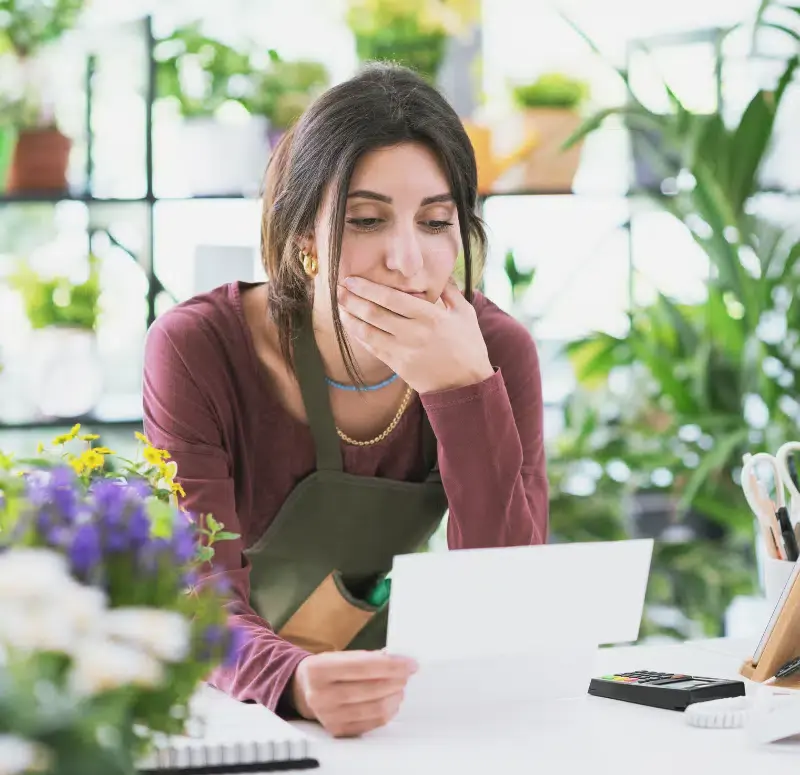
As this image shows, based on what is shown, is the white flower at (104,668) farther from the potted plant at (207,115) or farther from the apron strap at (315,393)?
the potted plant at (207,115)

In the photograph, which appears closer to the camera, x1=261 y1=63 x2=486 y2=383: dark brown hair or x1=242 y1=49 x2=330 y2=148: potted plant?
x1=261 y1=63 x2=486 y2=383: dark brown hair

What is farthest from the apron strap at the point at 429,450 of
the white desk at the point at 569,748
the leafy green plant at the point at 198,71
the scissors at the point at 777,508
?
the leafy green plant at the point at 198,71

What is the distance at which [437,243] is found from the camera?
4.84 feet

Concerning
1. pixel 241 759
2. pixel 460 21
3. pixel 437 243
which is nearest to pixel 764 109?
pixel 460 21

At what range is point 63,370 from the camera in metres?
2.66

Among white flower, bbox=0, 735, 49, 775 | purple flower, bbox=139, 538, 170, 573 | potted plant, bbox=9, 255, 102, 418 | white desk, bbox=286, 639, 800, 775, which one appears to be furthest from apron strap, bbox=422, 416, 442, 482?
potted plant, bbox=9, 255, 102, 418

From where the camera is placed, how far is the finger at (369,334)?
1508 millimetres

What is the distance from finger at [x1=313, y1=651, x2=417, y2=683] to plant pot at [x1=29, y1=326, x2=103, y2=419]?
1742mm

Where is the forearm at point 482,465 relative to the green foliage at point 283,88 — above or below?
below

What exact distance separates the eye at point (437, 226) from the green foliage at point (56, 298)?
1399 mm

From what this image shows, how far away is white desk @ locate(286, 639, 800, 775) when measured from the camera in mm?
949

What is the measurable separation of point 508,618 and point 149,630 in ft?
1.67

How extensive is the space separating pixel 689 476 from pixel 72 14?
172cm

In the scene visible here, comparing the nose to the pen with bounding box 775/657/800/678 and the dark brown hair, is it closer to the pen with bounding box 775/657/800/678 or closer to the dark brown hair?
the dark brown hair
